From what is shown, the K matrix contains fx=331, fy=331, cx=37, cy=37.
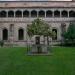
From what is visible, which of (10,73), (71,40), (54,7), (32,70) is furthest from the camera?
(54,7)

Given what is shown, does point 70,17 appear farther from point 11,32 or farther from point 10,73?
point 10,73

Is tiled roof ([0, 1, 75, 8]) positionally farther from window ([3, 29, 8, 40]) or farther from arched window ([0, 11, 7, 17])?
window ([3, 29, 8, 40])

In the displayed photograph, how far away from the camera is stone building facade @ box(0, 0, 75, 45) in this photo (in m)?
71.9

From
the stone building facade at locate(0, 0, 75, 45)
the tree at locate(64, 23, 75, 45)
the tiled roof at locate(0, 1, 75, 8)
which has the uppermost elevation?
the tiled roof at locate(0, 1, 75, 8)

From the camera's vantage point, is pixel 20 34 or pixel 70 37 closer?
pixel 70 37

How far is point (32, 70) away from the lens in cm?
2089

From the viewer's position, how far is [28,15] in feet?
242

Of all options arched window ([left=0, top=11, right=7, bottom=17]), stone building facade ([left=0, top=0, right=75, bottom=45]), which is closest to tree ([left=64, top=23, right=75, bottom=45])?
stone building facade ([left=0, top=0, right=75, bottom=45])

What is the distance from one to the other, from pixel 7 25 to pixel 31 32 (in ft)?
110

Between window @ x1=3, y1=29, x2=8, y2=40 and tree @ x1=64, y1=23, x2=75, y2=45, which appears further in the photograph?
window @ x1=3, y1=29, x2=8, y2=40

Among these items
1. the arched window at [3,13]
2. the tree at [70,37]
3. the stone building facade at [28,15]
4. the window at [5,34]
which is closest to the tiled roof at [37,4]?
the stone building facade at [28,15]

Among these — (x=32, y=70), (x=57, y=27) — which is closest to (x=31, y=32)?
(x=32, y=70)

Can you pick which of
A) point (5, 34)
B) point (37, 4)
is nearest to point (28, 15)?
point (37, 4)

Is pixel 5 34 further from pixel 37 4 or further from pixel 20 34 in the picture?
pixel 37 4
